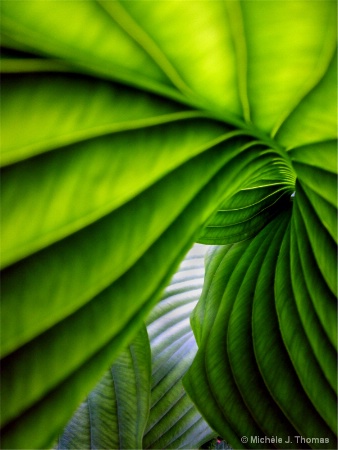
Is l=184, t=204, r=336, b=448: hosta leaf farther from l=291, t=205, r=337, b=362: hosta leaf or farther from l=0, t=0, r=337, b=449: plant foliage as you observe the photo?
l=0, t=0, r=337, b=449: plant foliage

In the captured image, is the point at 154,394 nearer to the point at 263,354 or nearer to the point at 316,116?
the point at 263,354

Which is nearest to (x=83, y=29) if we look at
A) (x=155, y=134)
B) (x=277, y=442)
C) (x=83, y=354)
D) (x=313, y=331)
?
(x=155, y=134)

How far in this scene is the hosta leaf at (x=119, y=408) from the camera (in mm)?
598

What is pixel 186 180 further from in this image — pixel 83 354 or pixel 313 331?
pixel 313 331

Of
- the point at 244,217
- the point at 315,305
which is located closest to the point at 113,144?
the point at 315,305

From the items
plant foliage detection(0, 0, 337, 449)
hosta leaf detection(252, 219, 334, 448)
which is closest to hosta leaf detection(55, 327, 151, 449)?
hosta leaf detection(252, 219, 334, 448)

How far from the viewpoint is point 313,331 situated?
0.46 metres

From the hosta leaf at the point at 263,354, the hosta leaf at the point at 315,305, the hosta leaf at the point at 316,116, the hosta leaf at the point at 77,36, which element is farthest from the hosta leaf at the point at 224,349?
the hosta leaf at the point at 77,36

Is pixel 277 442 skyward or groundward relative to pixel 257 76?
groundward

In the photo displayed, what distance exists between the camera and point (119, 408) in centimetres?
61

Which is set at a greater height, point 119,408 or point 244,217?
point 244,217

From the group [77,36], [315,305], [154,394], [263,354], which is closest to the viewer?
[77,36]

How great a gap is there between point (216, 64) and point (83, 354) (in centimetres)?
19

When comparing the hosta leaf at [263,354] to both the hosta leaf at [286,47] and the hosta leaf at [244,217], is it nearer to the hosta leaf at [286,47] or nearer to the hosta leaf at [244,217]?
the hosta leaf at [244,217]
